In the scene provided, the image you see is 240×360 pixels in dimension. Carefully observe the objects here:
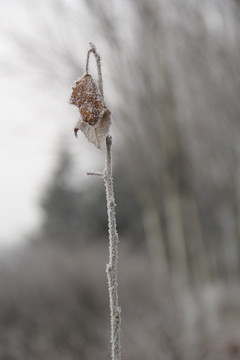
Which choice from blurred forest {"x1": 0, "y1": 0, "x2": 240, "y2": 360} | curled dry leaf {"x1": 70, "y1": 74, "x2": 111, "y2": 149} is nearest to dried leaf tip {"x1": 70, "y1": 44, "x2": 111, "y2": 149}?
curled dry leaf {"x1": 70, "y1": 74, "x2": 111, "y2": 149}

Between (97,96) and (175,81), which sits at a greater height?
(175,81)

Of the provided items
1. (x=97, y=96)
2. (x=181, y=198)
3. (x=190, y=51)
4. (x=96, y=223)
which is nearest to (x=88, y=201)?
(x=96, y=223)

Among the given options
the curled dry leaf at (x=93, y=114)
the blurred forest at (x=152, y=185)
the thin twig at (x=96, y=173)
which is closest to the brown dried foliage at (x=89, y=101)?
the curled dry leaf at (x=93, y=114)

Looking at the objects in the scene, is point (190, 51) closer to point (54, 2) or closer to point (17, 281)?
point (54, 2)

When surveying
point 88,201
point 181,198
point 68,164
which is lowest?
point 181,198

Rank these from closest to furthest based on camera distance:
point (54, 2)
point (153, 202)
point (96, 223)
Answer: point (54, 2)
point (153, 202)
point (96, 223)

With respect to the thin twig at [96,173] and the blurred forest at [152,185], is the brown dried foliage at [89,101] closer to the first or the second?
the thin twig at [96,173]

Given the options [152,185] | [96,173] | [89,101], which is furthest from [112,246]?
[152,185]

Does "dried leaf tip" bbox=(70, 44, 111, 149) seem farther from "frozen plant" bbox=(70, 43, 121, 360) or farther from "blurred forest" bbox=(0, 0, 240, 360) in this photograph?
"blurred forest" bbox=(0, 0, 240, 360)
